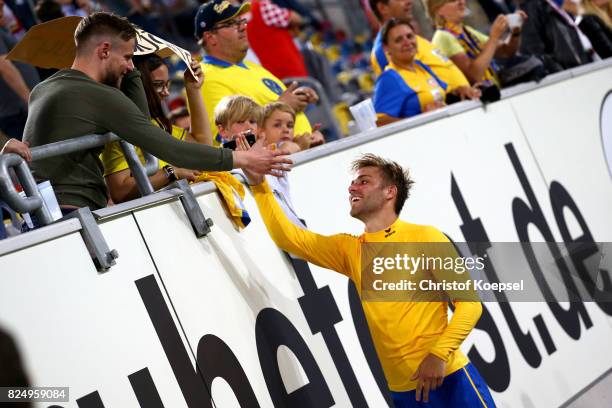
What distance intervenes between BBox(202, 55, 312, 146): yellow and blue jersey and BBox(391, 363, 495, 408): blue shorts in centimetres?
212

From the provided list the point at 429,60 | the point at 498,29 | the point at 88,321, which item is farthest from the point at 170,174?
the point at 498,29

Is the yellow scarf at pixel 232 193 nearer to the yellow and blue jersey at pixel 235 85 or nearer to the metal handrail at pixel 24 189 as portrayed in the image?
the metal handrail at pixel 24 189

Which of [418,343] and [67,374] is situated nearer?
[67,374]

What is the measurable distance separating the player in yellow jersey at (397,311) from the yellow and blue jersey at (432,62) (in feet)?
8.27

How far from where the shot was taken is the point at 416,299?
398cm

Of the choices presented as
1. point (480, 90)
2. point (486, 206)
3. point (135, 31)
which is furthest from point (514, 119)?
point (135, 31)

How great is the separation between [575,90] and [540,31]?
195 cm

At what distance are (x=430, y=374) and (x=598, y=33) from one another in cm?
567

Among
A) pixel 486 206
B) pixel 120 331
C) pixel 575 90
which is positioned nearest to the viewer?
pixel 120 331

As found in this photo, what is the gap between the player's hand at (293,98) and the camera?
17.8 feet

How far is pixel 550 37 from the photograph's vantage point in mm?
8461

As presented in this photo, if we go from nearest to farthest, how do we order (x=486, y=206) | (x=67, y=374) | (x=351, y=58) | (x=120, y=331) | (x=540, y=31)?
(x=67, y=374) → (x=120, y=331) → (x=486, y=206) → (x=540, y=31) → (x=351, y=58)

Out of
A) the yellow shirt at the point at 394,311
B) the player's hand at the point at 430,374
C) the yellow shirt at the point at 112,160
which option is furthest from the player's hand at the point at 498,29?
the player's hand at the point at 430,374

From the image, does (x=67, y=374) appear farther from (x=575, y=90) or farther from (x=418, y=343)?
(x=575, y=90)
